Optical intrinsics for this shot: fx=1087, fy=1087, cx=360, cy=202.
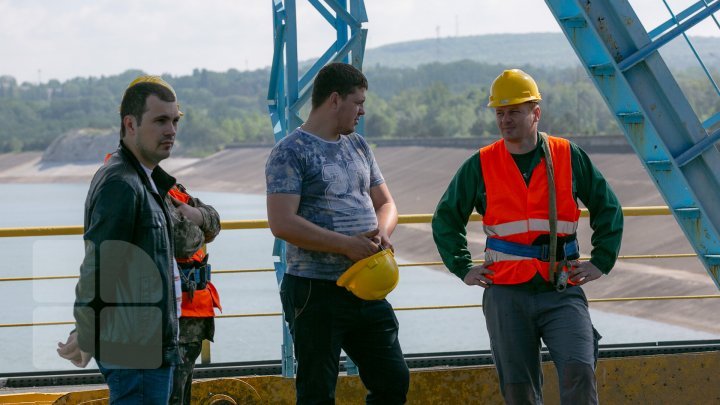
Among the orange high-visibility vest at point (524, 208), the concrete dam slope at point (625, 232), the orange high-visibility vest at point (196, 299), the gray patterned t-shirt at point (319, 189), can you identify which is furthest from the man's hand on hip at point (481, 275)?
the concrete dam slope at point (625, 232)

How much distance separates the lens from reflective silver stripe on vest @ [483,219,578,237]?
4.95 m

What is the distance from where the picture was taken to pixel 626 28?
5.49m

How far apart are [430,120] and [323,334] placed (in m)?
150

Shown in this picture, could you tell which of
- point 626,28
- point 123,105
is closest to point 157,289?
point 123,105

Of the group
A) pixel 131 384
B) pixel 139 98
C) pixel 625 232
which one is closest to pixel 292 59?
pixel 139 98

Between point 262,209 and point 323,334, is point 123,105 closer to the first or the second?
point 323,334

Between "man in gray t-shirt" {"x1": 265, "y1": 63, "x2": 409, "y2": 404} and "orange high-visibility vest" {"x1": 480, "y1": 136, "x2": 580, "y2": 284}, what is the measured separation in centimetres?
60

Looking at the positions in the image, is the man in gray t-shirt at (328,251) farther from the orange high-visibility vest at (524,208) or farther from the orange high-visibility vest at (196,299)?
the orange high-visibility vest at (524,208)

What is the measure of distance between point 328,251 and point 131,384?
1.20 metres

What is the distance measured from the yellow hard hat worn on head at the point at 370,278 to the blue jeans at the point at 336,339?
4.7 inches

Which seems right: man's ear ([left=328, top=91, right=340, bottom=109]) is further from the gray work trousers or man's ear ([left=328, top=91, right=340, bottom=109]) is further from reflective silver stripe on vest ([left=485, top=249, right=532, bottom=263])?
the gray work trousers

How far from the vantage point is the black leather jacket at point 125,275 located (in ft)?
11.5

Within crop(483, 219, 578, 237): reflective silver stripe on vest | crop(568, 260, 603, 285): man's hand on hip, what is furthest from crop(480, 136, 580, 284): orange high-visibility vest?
crop(568, 260, 603, 285): man's hand on hip

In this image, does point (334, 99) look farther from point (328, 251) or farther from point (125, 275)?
point (125, 275)
